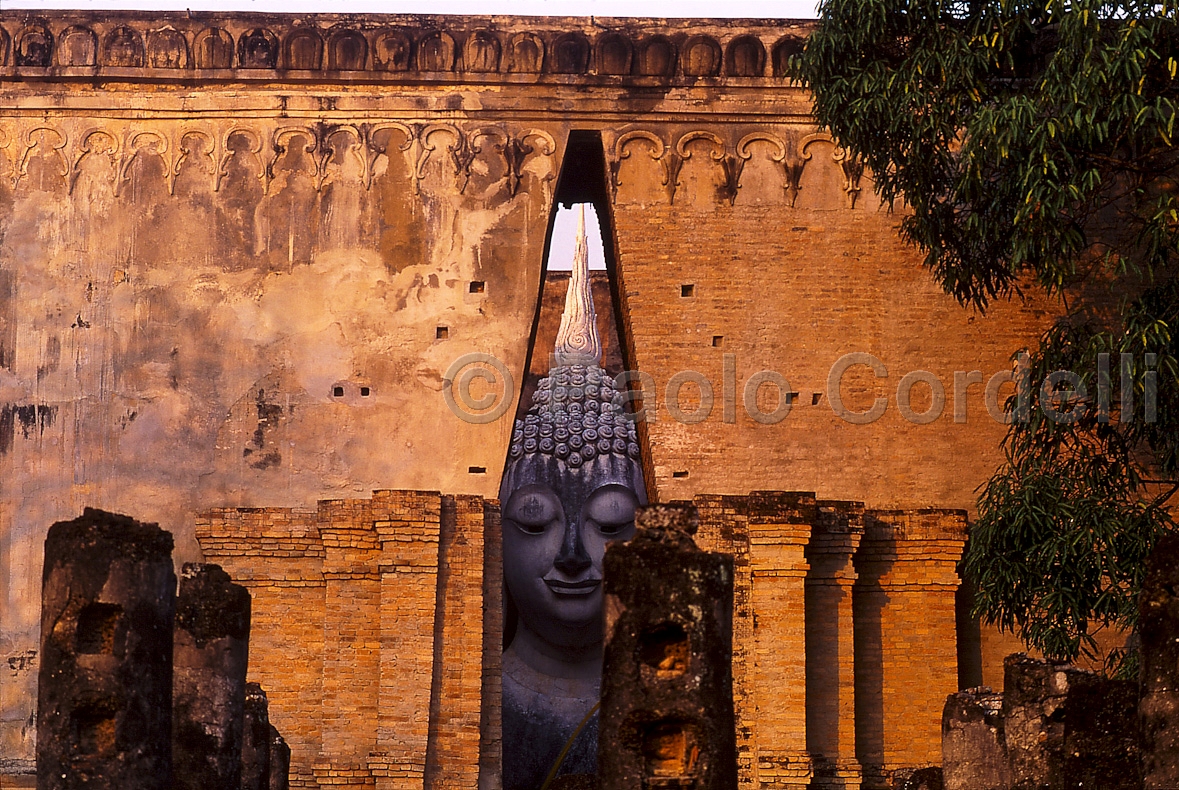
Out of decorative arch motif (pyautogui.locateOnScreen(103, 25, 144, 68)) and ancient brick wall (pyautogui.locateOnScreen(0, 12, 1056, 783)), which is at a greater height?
decorative arch motif (pyautogui.locateOnScreen(103, 25, 144, 68))

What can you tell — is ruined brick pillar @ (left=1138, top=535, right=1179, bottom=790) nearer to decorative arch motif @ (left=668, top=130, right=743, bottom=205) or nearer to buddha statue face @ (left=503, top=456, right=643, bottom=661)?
decorative arch motif @ (left=668, top=130, right=743, bottom=205)

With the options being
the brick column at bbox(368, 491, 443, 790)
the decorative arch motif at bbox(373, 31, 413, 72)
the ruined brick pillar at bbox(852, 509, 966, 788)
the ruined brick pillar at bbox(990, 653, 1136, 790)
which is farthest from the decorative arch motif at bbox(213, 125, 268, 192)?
the ruined brick pillar at bbox(990, 653, 1136, 790)

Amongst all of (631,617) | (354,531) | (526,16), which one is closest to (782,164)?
(526,16)

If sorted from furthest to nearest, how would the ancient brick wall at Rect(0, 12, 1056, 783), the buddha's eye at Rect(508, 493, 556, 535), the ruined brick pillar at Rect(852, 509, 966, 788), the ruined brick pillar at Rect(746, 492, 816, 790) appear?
the buddha's eye at Rect(508, 493, 556, 535), the ancient brick wall at Rect(0, 12, 1056, 783), the ruined brick pillar at Rect(852, 509, 966, 788), the ruined brick pillar at Rect(746, 492, 816, 790)

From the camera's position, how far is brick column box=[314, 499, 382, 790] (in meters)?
14.7

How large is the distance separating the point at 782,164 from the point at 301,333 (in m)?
3.95

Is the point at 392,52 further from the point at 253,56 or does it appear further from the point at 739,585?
the point at 739,585

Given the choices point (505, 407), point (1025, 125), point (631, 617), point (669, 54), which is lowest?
point (631, 617)

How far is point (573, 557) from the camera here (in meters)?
17.2

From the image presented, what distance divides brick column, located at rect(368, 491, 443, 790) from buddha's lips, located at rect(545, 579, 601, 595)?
2.47m

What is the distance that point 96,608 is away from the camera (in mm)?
9000

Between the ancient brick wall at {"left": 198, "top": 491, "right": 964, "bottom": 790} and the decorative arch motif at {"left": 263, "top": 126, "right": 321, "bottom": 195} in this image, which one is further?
the decorative arch motif at {"left": 263, "top": 126, "right": 321, "bottom": 195}

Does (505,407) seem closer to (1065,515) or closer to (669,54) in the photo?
(669,54)

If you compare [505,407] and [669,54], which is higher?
[669,54]
